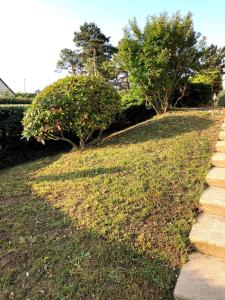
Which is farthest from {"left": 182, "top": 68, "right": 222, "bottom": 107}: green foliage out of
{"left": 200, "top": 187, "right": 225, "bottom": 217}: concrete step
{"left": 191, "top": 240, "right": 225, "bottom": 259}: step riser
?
{"left": 191, "top": 240, "right": 225, "bottom": 259}: step riser

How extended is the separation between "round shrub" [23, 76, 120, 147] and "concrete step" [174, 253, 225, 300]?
3.27m

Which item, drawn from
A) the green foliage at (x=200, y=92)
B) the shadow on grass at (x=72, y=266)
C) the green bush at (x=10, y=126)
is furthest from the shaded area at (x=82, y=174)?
the green foliage at (x=200, y=92)

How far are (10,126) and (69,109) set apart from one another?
1665 mm

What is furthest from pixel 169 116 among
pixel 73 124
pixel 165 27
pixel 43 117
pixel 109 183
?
pixel 109 183

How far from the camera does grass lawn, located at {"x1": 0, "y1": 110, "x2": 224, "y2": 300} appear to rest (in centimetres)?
228

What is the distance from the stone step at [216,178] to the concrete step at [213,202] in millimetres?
185

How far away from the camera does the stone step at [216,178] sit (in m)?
3.36

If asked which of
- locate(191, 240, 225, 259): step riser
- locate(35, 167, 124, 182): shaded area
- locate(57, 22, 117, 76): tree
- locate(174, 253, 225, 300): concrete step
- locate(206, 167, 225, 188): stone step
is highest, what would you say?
locate(57, 22, 117, 76): tree

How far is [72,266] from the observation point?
241cm

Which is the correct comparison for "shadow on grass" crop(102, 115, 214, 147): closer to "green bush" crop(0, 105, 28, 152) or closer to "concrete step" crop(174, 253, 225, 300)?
"green bush" crop(0, 105, 28, 152)

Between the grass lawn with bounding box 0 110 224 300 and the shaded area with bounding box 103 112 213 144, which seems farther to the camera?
the shaded area with bounding box 103 112 213 144

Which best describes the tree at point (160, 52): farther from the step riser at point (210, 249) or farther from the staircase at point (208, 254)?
the step riser at point (210, 249)

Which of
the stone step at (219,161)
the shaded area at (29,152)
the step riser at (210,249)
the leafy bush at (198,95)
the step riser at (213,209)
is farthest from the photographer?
the leafy bush at (198,95)

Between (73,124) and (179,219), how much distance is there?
9.60ft
